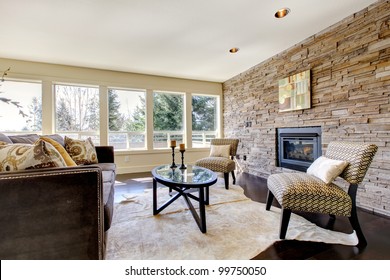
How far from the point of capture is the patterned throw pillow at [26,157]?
3.38ft

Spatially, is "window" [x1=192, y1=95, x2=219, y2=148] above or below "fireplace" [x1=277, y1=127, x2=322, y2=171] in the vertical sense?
above

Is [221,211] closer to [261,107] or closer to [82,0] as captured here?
[261,107]

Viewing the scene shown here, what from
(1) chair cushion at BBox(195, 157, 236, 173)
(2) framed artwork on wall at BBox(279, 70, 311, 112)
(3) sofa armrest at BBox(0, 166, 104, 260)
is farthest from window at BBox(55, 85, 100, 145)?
(2) framed artwork on wall at BBox(279, 70, 311, 112)

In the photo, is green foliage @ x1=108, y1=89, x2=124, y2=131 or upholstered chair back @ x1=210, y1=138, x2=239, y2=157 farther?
green foliage @ x1=108, y1=89, x2=124, y2=131

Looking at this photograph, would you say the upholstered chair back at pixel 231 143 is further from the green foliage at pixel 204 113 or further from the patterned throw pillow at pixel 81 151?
the patterned throw pillow at pixel 81 151

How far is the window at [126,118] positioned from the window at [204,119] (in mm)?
1358

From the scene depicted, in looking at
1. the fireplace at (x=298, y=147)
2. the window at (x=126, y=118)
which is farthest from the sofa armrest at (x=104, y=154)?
the fireplace at (x=298, y=147)

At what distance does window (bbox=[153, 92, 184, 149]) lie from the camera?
4.51 metres

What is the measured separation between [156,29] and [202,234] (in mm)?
2576

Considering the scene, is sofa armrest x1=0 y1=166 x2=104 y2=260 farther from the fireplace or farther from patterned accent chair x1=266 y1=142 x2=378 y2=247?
the fireplace

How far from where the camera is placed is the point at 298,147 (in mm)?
3029

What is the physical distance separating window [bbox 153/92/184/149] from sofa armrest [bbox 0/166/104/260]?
353 centimetres

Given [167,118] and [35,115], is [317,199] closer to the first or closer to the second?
[167,118]

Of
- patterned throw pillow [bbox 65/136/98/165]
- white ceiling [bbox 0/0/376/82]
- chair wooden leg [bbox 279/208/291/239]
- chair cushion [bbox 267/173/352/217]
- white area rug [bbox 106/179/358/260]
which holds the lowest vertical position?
white area rug [bbox 106/179/358/260]
